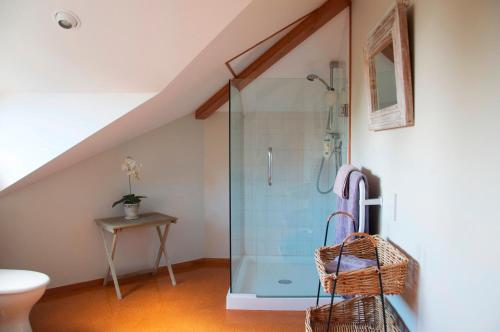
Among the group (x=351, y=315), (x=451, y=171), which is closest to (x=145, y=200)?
(x=351, y=315)

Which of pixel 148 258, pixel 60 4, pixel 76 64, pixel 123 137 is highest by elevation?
pixel 60 4

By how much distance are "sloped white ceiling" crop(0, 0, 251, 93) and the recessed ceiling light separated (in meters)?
0.02

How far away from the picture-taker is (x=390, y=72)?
1790 mm

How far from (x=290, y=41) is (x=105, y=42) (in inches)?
59.6

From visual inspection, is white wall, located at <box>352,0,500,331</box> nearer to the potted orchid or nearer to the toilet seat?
the toilet seat

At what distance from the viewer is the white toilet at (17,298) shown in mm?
2098

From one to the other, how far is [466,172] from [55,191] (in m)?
3.08

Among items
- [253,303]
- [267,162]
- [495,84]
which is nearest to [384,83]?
[495,84]

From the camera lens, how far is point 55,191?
3.16m

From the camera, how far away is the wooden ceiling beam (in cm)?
295

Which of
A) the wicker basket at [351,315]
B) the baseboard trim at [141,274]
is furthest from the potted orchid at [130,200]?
the wicker basket at [351,315]

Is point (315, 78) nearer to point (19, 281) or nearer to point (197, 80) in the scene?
point (197, 80)

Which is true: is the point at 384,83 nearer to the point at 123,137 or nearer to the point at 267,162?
the point at 267,162

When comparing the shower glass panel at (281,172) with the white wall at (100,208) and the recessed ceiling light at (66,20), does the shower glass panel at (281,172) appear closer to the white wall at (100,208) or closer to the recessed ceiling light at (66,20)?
the white wall at (100,208)
